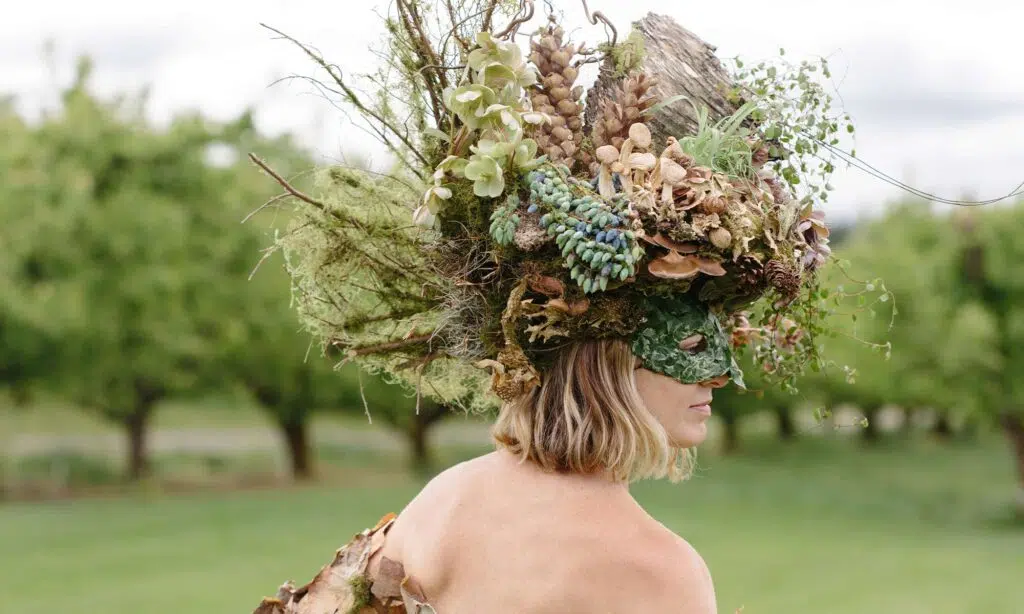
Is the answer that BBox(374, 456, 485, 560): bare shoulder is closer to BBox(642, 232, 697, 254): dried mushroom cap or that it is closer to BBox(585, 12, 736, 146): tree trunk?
BBox(642, 232, 697, 254): dried mushroom cap

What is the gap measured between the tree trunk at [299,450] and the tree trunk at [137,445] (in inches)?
136

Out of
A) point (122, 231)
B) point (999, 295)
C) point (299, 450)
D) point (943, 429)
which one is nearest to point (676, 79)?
point (122, 231)

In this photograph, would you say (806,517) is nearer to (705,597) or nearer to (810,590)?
(810,590)

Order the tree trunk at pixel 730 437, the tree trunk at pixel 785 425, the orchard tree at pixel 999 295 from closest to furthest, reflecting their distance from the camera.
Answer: the orchard tree at pixel 999 295 → the tree trunk at pixel 730 437 → the tree trunk at pixel 785 425

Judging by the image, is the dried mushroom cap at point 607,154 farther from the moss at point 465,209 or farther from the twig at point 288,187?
the twig at point 288,187

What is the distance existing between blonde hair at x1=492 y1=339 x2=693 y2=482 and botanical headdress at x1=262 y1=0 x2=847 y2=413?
52 millimetres

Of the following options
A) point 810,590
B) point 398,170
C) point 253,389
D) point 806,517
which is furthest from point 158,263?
point 398,170

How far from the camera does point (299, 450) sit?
28625mm

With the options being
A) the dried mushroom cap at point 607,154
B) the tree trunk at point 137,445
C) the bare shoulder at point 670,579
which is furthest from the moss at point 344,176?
the tree trunk at point 137,445

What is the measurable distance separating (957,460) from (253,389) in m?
20.8

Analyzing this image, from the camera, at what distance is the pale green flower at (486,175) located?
8.11 ft

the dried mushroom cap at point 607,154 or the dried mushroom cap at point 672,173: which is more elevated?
the dried mushroom cap at point 607,154

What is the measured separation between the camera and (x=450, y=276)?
2.71 m

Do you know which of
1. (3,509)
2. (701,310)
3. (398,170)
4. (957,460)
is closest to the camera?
(701,310)
